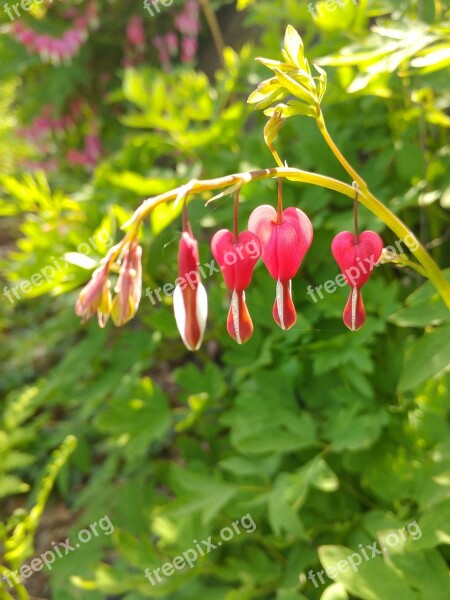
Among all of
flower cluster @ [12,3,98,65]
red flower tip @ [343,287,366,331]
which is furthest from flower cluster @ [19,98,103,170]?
red flower tip @ [343,287,366,331]

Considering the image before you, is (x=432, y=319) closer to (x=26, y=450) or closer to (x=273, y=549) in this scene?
(x=273, y=549)

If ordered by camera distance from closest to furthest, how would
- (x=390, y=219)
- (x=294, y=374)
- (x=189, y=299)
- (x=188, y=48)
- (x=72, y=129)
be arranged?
1. (x=189, y=299)
2. (x=390, y=219)
3. (x=294, y=374)
4. (x=188, y=48)
5. (x=72, y=129)

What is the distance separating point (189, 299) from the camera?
0.63 meters

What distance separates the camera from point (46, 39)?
340cm

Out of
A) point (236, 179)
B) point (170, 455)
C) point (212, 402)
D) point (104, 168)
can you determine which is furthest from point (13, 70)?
point (236, 179)

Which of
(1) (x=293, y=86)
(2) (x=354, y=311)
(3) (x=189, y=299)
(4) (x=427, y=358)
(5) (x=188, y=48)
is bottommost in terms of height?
(5) (x=188, y=48)

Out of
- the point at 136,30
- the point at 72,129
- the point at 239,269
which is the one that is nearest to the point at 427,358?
the point at 239,269

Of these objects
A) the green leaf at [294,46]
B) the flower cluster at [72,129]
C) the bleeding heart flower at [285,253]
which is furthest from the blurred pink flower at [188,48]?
the bleeding heart flower at [285,253]

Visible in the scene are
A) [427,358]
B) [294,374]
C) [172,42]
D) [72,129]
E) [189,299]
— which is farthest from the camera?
[72,129]

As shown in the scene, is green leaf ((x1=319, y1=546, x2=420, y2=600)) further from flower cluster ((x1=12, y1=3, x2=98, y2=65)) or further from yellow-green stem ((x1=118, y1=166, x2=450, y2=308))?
flower cluster ((x1=12, y1=3, x2=98, y2=65))

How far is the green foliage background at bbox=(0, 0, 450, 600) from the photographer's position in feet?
3.49

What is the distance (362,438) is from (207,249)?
645mm

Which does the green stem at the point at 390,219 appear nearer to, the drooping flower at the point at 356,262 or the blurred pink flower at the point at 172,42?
the drooping flower at the point at 356,262

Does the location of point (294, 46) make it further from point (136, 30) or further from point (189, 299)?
point (136, 30)
